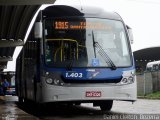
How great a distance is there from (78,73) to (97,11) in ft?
7.57

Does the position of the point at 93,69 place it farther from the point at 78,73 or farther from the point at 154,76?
the point at 154,76

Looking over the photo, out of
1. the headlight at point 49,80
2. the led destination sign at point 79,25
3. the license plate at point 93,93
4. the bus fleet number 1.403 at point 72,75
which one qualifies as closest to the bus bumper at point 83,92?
the license plate at point 93,93

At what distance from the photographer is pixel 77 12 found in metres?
14.9

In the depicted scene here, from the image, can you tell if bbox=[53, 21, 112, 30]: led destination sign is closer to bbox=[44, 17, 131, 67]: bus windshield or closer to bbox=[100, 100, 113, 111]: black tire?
bbox=[44, 17, 131, 67]: bus windshield

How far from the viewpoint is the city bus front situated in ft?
45.9

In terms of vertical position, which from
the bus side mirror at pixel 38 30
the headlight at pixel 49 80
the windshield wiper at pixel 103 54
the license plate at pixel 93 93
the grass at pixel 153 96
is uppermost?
the bus side mirror at pixel 38 30

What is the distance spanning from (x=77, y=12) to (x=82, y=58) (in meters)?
1.57

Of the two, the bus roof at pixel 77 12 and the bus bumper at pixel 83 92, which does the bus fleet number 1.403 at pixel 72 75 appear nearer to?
the bus bumper at pixel 83 92

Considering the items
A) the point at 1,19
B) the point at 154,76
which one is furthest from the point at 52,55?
the point at 1,19

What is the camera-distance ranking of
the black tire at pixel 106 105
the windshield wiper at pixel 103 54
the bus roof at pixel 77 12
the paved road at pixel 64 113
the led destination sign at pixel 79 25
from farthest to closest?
the black tire at pixel 106 105 < the bus roof at pixel 77 12 < the led destination sign at pixel 79 25 < the windshield wiper at pixel 103 54 < the paved road at pixel 64 113

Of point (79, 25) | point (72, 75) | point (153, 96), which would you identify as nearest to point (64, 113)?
point (72, 75)

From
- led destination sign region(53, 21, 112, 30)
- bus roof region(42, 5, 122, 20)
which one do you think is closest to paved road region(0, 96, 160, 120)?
led destination sign region(53, 21, 112, 30)

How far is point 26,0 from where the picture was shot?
25.8 metres

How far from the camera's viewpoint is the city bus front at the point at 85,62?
45.9ft
